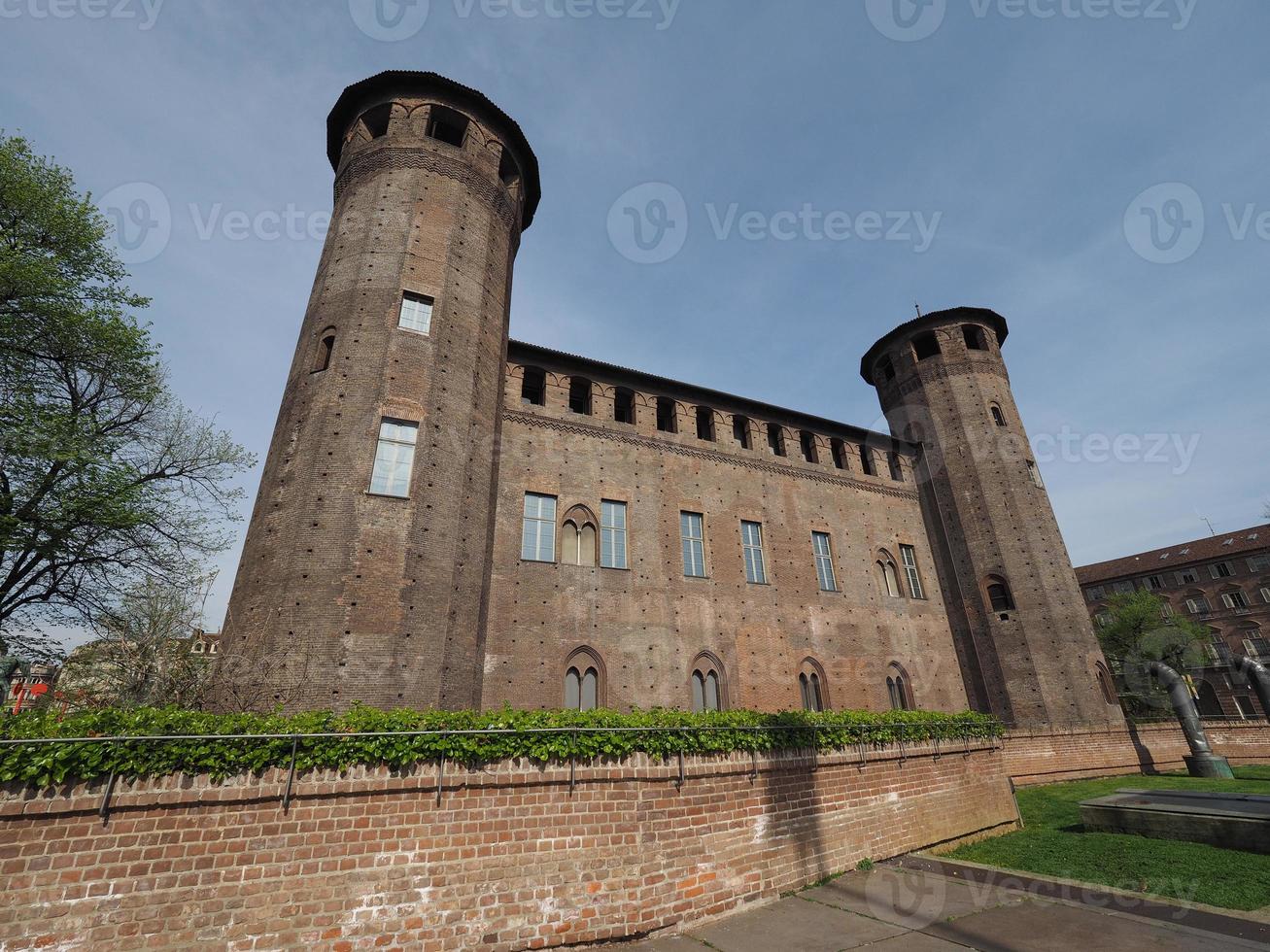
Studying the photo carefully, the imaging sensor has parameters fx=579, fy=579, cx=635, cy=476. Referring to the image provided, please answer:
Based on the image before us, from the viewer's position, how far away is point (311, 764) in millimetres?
6250

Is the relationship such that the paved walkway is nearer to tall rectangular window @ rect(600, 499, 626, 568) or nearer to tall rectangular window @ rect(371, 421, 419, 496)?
tall rectangular window @ rect(371, 421, 419, 496)

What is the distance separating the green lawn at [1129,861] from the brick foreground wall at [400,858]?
143 inches

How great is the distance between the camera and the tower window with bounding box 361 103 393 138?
59.0 ft

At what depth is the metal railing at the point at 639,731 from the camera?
564 cm

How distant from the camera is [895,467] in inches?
1065

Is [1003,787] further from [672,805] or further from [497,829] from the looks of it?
[497,829]

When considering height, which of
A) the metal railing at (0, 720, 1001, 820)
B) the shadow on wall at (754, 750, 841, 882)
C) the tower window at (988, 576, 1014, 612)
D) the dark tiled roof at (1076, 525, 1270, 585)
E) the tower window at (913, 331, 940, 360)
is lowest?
the shadow on wall at (754, 750, 841, 882)

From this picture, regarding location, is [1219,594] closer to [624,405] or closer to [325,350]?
[624,405]

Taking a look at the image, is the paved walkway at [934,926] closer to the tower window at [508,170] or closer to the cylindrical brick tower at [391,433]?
the cylindrical brick tower at [391,433]

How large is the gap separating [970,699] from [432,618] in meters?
21.5

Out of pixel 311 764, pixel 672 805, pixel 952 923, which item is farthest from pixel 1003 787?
pixel 311 764

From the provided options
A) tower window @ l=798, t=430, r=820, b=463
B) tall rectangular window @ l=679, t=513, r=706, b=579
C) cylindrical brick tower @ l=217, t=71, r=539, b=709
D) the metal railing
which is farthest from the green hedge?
tower window @ l=798, t=430, r=820, b=463

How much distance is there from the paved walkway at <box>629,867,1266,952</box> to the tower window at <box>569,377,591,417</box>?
583 inches

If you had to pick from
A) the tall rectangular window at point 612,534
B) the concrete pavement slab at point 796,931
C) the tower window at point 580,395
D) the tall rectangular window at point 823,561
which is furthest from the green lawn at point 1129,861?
the tower window at point 580,395
